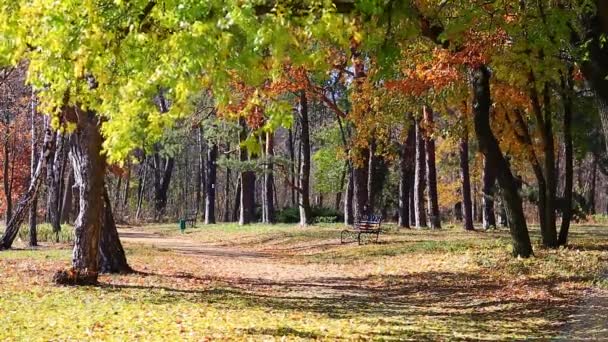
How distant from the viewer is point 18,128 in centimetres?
3519

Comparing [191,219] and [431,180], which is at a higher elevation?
[431,180]

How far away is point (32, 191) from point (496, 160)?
13.0 m

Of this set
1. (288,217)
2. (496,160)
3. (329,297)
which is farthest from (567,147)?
(288,217)

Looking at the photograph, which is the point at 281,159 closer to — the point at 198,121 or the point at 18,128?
the point at 198,121

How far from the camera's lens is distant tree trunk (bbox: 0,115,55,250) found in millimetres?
18156

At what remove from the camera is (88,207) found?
12.1 m

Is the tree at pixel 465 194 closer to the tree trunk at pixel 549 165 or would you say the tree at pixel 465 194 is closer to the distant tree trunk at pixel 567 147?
the distant tree trunk at pixel 567 147

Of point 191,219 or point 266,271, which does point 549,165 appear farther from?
point 191,219

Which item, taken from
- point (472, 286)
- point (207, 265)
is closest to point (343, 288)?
point (472, 286)

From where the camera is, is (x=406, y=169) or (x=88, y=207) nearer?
(x=88, y=207)

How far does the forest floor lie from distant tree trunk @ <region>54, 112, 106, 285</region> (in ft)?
1.42

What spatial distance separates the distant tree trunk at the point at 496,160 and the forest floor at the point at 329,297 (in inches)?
24.8

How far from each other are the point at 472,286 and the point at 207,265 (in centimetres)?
774

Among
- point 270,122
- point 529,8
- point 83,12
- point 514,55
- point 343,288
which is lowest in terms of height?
point 343,288
